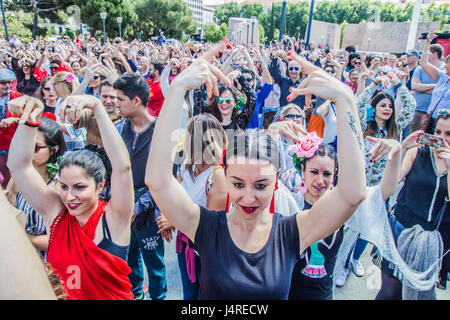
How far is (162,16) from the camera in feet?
145

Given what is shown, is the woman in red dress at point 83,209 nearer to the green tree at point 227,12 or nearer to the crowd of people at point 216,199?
the crowd of people at point 216,199

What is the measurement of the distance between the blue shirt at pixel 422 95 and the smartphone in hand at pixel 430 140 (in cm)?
427

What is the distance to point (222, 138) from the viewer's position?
8.65ft

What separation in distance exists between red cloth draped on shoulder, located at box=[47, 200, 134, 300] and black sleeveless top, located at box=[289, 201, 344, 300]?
1.04 metres

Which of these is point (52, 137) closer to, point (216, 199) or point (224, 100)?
point (216, 199)

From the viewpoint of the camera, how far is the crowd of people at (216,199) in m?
1.31

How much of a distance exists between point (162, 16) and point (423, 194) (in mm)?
47794

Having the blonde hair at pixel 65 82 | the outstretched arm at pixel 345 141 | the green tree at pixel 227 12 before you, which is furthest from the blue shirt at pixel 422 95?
the green tree at pixel 227 12

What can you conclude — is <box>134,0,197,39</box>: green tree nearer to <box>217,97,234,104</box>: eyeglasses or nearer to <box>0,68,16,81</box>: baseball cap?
<box>0,68,16,81</box>: baseball cap

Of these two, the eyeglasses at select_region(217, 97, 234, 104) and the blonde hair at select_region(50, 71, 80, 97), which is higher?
the blonde hair at select_region(50, 71, 80, 97)

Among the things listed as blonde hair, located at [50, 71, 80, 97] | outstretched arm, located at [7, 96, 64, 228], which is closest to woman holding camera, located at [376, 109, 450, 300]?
outstretched arm, located at [7, 96, 64, 228]

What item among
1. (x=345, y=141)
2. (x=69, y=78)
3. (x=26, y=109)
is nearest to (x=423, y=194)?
(x=345, y=141)

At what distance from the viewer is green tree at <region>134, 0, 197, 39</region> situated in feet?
141
